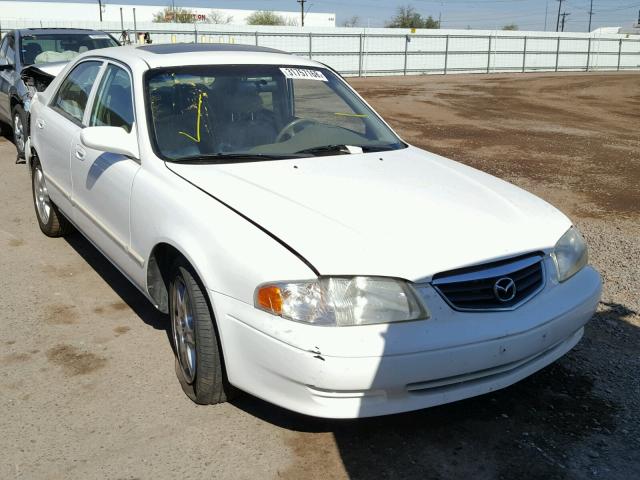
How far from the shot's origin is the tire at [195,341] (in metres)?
3.12

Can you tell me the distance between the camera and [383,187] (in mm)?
3566

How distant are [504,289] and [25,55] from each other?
8662mm

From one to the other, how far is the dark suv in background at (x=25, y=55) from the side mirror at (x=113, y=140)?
5.59m

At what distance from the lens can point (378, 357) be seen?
8.82 feet

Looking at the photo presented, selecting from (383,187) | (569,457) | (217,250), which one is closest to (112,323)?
(217,250)

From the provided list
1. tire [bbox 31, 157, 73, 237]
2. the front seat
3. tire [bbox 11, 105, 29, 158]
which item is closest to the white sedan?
tire [bbox 31, 157, 73, 237]

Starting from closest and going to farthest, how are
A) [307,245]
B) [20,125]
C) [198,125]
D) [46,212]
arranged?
[307,245]
[198,125]
[46,212]
[20,125]

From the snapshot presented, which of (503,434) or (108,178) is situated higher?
(108,178)

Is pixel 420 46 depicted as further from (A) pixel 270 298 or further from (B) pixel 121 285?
(A) pixel 270 298

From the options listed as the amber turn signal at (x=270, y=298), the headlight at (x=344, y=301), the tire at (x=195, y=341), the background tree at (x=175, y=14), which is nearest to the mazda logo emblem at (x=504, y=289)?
the headlight at (x=344, y=301)

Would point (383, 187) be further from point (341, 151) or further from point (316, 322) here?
point (316, 322)

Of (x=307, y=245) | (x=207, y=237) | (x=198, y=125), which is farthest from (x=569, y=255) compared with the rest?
(x=198, y=125)

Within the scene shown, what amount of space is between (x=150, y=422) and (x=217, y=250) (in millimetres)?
916

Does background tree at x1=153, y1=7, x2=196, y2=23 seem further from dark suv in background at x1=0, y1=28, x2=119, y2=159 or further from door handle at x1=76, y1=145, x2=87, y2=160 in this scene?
door handle at x1=76, y1=145, x2=87, y2=160
